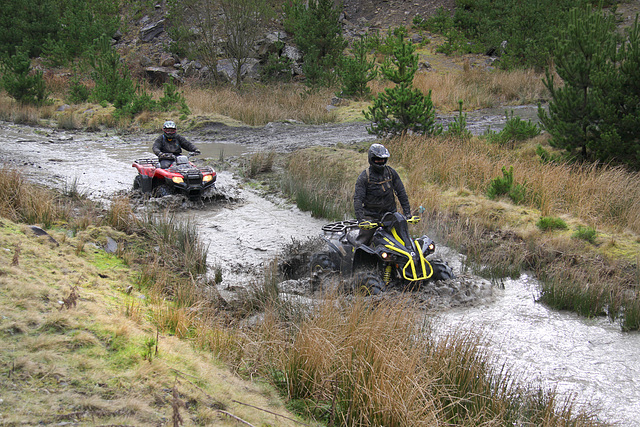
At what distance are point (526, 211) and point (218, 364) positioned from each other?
7.04 meters

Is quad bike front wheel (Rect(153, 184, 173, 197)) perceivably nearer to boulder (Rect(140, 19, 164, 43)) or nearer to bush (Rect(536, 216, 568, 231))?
bush (Rect(536, 216, 568, 231))

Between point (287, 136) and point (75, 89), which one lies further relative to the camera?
point (75, 89)

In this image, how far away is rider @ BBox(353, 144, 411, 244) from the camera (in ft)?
22.8

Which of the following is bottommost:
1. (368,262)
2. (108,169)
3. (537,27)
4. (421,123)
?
(108,169)

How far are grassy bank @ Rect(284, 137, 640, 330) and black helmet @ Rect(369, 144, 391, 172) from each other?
2247 millimetres

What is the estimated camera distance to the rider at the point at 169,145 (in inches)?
439

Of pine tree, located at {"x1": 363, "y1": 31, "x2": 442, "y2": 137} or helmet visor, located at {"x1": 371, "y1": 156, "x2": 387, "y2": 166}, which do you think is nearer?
helmet visor, located at {"x1": 371, "y1": 156, "x2": 387, "y2": 166}

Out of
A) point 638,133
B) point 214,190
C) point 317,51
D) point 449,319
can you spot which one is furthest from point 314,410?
point 317,51

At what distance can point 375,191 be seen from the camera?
23.3ft

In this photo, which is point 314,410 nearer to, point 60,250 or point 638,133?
point 60,250

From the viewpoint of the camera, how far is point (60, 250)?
5961mm

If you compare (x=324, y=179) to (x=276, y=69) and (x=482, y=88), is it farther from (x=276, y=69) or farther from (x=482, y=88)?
(x=276, y=69)

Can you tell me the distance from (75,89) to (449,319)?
2288 centimetres

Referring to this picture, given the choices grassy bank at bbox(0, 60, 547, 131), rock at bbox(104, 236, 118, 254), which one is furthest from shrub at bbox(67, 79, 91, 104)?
rock at bbox(104, 236, 118, 254)
